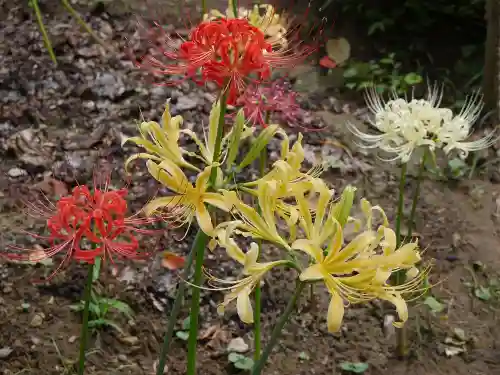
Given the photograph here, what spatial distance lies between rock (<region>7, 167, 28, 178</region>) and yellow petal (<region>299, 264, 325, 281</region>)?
2.26 metres

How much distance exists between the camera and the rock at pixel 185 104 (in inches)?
142

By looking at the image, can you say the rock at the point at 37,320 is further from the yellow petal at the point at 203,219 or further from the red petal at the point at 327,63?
the red petal at the point at 327,63

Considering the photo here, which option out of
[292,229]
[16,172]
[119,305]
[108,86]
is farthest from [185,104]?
[292,229]

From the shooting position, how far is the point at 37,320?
2328 millimetres

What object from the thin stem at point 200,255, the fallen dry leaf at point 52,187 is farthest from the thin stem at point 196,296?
the fallen dry leaf at point 52,187

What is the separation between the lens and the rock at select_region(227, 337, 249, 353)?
2.39m

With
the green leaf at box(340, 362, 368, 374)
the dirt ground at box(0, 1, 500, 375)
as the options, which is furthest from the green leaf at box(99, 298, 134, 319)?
the green leaf at box(340, 362, 368, 374)

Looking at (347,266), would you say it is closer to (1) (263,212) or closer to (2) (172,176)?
(1) (263,212)

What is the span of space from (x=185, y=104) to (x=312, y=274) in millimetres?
2717

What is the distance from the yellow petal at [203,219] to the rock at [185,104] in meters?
2.42

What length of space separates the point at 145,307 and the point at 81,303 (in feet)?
0.73

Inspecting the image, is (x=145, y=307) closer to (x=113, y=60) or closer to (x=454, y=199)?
(x=454, y=199)

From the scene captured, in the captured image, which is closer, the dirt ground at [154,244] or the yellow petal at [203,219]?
the yellow petal at [203,219]

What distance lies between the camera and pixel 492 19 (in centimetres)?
371
